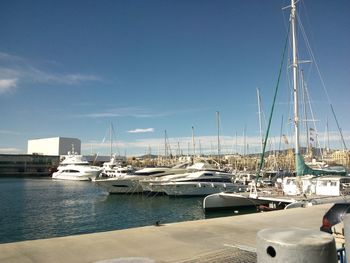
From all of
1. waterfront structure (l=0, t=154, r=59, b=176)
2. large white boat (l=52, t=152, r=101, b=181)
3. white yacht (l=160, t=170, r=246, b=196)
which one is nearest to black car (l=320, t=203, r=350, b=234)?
white yacht (l=160, t=170, r=246, b=196)

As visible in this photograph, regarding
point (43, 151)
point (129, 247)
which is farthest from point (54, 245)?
point (43, 151)

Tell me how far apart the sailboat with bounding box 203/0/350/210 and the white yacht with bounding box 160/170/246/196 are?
48.8 feet

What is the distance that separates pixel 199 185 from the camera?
4816cm

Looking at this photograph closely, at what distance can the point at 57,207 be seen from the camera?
3788cm

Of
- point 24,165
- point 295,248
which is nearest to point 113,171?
point 24,165

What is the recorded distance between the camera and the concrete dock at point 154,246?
29.2 ft

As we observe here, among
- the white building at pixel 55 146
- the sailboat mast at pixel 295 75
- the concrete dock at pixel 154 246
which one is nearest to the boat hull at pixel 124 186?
the sailboat mast at pixel 295 75

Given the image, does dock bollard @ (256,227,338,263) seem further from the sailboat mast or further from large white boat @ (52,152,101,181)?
large white boat @ (52,152,101,181)

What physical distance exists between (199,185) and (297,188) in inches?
775

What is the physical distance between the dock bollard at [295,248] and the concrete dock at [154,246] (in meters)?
3.68

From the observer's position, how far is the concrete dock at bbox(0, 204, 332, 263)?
29.2 feet

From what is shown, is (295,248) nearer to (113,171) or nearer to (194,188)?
(194,188)

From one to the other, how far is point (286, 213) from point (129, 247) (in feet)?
33.9

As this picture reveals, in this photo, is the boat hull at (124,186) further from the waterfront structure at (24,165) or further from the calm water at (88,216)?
the waterfront structure at (24,165)
